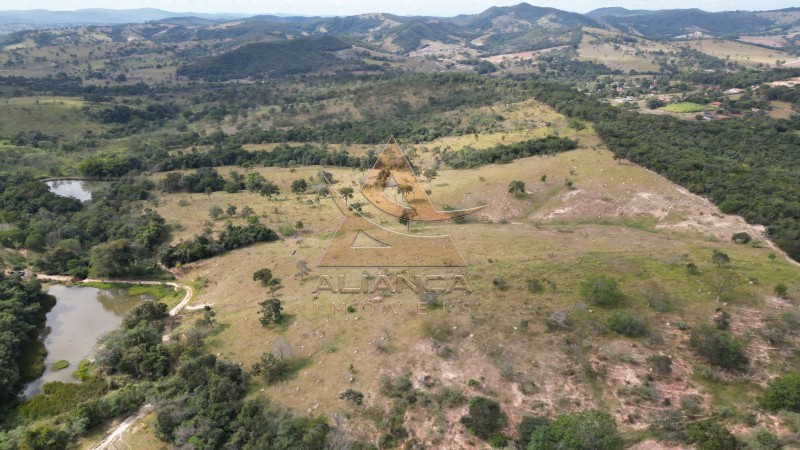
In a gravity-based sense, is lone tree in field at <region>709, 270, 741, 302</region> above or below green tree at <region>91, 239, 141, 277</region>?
above

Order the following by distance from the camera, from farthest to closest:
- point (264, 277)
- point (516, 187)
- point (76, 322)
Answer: point (516, 187)
point (76, 322)
point (264, 277)

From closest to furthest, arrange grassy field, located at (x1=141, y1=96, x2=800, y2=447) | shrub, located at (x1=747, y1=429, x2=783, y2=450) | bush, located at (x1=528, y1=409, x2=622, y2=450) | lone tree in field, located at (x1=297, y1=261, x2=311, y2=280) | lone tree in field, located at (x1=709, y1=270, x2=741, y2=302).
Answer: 1. shrub, located at (x1=747, y1=429, x2=783, y2=450)
2. bush, located at (x1=528, y1=409, x2=622, y2=450)
3. grassy field, located at (x1=141, y1=96, x2=800, y2=447)
4. lone tree in field, located at (x1=709, y1=270, x2=741, y2=302)
5. lone tree in field, located at (x1=297, y1=261, x2=311, y2=280)

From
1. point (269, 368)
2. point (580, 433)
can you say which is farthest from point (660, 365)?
point (269, 368)

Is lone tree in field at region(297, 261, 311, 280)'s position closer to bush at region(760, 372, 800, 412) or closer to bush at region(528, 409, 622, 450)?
bush at region(528, 409, 622, 450)

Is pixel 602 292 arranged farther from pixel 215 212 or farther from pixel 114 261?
pixel 215 212

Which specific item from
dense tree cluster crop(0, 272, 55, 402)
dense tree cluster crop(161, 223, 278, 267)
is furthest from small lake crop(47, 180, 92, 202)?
dense tree cluster crop(0, 272, 55, 402)

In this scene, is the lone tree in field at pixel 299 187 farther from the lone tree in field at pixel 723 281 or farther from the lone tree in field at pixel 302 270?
the lone tree in field at pixel 723 281
